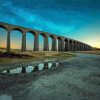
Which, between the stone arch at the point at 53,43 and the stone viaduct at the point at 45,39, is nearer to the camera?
the stone viaduct at the point at 45,39

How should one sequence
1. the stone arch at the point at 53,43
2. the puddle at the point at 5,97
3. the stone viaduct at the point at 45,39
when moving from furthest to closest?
the stone arch at the point at 53,43 < the stone viaduct at the point at 45,39 < the puddle at the point at 5,97

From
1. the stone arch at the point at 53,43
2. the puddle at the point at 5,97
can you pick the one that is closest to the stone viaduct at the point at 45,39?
the stone arch at the point at 53,43

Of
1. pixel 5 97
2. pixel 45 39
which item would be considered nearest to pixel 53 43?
pixel 45 39

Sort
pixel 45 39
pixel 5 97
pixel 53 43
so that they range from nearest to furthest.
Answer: pixel 5 97
pixel 45 39
pixel 53 43

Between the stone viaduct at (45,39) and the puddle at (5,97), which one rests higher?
the stone viaduct at (45,39)

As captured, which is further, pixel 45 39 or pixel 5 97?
pixel 45 39

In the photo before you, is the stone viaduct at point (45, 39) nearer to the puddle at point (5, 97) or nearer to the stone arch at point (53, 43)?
the stone arch at point (53, 43)

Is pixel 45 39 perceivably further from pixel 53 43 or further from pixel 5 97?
pixel 5 97

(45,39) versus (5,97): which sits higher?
(45,39)

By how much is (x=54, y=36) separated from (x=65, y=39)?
1415cm

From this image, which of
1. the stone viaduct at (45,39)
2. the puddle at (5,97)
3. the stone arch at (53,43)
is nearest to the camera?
the puddle at (5,97)

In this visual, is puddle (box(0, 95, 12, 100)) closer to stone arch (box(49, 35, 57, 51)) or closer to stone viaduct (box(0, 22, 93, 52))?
stone viaduct (box(0, 22, 93, 52))

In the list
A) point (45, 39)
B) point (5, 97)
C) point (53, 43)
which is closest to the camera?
point (5, 97)

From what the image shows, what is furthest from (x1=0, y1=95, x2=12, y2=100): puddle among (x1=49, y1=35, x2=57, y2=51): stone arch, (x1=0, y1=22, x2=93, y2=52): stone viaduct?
(x1=49, y1=35, x2=57, y2=51): stone arch
